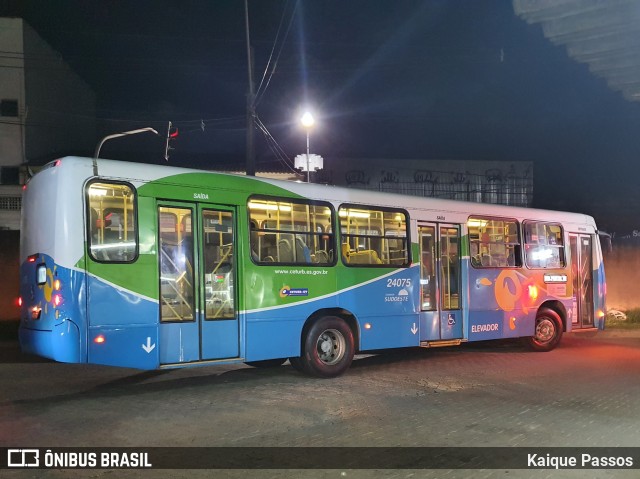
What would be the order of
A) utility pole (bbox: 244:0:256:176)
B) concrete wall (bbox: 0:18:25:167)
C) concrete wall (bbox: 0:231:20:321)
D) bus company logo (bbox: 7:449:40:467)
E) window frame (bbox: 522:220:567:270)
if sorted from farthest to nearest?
concrete wall (bbox: 0:18:25:167) → concrete wall (bbox: 0:231:20:321) → utility pole (bbox: 244:0:256:176) → window frame (bbox: 522:220:567:270) → bus company logo (bbox: 7:449:40:467)

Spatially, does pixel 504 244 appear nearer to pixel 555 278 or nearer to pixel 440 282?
pixel 555 278

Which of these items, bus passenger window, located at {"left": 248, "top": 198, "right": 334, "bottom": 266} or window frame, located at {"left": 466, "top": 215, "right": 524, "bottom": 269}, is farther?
window frame, located at {"left": 466, "top": 215, "right": 524, "bottom": 269}

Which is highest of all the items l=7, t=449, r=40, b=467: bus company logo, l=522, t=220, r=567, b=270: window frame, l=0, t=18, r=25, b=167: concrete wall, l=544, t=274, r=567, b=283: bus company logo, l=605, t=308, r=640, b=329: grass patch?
l=0, t=18, r=25, b=167: concrete wall

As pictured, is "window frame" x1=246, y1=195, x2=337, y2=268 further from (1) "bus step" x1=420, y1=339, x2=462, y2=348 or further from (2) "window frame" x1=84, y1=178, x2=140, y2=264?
(1) "bus step" x1=420, y1=339, x2=462, y2=348

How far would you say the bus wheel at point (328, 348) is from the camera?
29.8ft

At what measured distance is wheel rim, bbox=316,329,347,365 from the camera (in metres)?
9.37

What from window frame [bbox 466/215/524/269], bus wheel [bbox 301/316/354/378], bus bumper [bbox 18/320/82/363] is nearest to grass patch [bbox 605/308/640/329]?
window frame [bbox 466/215/524/269]

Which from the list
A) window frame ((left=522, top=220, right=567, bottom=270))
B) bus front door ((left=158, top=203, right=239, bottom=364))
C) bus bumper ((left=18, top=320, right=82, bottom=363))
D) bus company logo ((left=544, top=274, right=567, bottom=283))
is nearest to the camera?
bus bumper ((left=18, top=320, right=82, bottom=363))

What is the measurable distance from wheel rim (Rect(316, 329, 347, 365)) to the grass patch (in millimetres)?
10641

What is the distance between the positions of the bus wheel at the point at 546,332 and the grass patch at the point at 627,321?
4.58 meters

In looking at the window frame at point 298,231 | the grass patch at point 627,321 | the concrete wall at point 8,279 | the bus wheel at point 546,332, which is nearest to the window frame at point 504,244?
the bus wheel at point 546,332

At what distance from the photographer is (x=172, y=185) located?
793 cm

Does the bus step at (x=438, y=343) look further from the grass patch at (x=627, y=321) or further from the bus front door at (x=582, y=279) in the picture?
the grass patch at (x=627, y=321)

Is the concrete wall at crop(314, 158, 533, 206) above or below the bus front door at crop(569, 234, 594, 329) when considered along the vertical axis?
above
